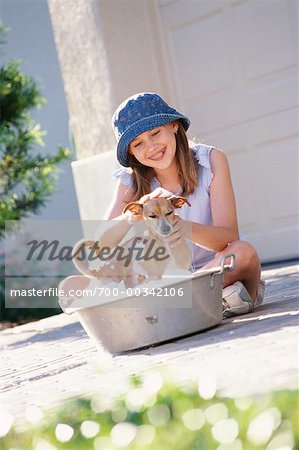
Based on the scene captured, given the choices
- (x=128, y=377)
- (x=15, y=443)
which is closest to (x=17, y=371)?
(x=128, y=377)

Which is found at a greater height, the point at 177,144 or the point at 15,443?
the point at 177,144

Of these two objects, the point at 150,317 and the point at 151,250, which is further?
the point at 151,250

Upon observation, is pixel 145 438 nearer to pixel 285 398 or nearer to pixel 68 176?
pixel 285 398

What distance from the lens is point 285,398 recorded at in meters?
2.26

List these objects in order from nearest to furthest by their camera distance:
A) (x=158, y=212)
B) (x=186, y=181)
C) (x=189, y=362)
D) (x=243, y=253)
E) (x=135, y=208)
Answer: (x=189, y=362) → (x=158, y=212) → (x=135, y=208) → (x=243, y=253) → (x=186, y=181)

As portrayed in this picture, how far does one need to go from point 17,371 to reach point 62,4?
3841 mm

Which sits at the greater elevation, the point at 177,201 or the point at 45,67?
the point at 45,67

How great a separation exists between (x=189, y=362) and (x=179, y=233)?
25.5 inches

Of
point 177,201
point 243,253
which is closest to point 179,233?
point 177,201

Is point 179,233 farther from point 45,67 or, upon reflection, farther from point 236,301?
point 45,67

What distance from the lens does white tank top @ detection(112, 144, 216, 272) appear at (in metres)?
4.68

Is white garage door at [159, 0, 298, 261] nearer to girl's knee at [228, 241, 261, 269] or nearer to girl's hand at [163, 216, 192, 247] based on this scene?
girl's knee at [228, 241, 261, 269]

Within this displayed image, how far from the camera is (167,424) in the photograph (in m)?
2.29

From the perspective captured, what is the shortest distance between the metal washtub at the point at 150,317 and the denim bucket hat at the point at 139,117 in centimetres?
73
